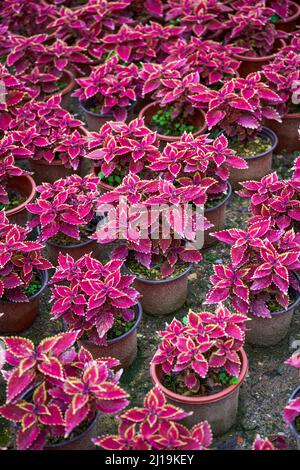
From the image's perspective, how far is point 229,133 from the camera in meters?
3.93

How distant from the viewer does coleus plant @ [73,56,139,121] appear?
13.4 ft

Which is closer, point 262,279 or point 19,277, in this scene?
point 262,279

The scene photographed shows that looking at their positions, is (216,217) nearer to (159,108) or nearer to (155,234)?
(155,234)

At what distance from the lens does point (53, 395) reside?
2449 mm

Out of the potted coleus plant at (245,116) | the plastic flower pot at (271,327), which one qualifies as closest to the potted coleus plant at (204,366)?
the plastic flower pot at (271,327)

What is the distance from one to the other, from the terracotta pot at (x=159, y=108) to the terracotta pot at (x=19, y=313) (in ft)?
3.95

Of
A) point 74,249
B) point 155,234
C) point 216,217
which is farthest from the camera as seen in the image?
point 216,217

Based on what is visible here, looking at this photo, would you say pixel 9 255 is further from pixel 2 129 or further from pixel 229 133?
pixel 229 133

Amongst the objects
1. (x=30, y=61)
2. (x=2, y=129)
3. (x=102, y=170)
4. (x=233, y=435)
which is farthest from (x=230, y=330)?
(x=30, y=61)

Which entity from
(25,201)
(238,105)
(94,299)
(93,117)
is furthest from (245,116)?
(94,299)

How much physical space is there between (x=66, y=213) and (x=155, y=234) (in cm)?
47

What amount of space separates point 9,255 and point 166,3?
2.91 m

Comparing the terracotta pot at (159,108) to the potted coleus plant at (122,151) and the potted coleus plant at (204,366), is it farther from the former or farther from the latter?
the potted coleus plant at (204,366)

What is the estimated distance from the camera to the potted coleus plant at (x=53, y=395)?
93.4 inches
